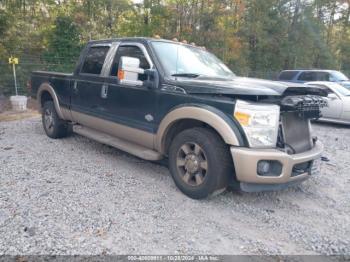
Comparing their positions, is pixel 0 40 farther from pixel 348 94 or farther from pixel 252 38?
pixel 252 38

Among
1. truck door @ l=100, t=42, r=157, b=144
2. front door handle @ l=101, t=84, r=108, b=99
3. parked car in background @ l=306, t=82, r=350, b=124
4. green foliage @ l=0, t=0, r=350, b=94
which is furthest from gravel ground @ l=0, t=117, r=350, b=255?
green foliage @ l=0, t=0, r=350, b=94

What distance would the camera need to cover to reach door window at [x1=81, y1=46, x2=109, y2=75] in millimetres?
4906

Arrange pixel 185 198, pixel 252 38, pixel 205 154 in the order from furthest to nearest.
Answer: pixel 252 38, pixel 185 198, pixel 205 154

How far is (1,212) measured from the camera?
3.16 m

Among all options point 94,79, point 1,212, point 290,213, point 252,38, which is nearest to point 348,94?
point 290,213

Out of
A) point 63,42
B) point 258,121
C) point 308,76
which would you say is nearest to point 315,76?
point 308,76

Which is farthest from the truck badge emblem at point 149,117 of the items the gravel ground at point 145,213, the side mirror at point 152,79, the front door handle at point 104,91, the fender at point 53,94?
the fender at point 53,94

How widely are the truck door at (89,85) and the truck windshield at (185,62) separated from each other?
1154 mm

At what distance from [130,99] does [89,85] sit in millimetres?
1142

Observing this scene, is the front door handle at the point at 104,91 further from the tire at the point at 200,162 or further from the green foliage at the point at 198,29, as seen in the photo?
the green foliage at the point at 198,29

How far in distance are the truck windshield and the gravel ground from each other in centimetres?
153

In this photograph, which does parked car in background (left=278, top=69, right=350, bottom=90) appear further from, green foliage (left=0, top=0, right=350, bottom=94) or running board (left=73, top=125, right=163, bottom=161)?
running board (left=73, top=125, right=163, bottom=161)

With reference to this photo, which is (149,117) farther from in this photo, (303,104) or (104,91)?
(303,104)

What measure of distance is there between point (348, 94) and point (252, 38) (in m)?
14.4
